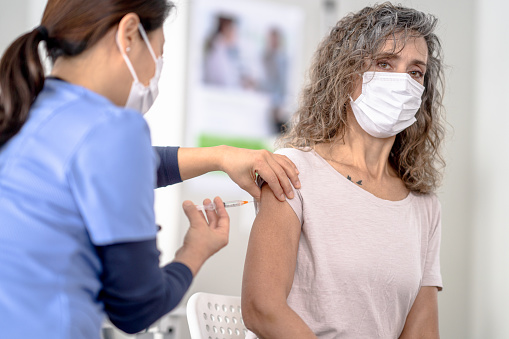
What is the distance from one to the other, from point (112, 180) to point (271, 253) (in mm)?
620

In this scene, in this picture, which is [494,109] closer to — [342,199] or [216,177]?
[342,199]

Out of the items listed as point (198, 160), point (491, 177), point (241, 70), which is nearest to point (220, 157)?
point (198, 160)

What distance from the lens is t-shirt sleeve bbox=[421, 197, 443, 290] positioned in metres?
1.56

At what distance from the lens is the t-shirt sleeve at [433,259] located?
1.56 meters

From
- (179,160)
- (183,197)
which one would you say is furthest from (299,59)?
(179,160)

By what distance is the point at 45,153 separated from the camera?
758 mm

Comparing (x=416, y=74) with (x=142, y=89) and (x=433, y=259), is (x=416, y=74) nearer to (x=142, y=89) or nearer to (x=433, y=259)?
(x=433, y=259)

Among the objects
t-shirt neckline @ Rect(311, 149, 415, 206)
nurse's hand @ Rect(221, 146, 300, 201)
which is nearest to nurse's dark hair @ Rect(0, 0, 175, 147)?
nurse's hand @ Rect(221, 146, 300, 201)

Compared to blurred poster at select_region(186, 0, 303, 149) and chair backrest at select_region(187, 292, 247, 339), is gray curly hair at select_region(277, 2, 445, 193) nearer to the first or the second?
chair backrest at select_region(187, 292, 247, 339)

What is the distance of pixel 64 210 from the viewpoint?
2.49 ft

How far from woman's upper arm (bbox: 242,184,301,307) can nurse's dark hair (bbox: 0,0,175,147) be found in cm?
60

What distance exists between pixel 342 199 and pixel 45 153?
850 millimetres

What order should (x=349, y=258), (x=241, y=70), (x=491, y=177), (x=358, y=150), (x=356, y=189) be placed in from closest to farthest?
(x=349, y=258)
(x=356, y=189)
(x=358, y=150)
(x=491, y=177)
(x=241, y=70)

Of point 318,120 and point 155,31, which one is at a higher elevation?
point 155,31
